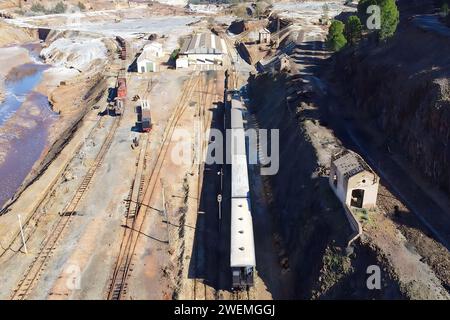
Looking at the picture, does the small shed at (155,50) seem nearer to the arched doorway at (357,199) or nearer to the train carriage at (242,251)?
the train carriage at (242,251)

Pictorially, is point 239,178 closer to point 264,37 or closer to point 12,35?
point 264,37

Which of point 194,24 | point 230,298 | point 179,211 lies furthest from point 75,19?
point 230,298

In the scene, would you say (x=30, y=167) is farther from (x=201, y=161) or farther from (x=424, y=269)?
(x=424, y=269)

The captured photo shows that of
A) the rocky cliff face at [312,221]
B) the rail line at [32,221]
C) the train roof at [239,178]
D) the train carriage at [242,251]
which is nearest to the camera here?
the rocky cliff face at [312,221]

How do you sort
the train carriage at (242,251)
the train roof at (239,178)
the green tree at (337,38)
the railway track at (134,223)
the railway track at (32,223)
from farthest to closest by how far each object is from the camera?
the green tree at (337,38) < the train roof at (239,178) < the railway track at (32,223) < the railway track at (134,223) < the train carriage at (242,251)

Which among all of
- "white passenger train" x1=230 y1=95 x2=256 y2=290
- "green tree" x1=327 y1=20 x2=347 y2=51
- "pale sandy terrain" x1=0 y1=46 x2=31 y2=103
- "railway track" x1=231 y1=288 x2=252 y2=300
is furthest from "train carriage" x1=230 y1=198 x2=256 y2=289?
"pale sandy terrain" x1=0 y1=46 x2=31 y2=103

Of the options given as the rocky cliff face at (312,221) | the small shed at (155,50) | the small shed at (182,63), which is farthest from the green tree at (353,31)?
the small shed at (155,50)
